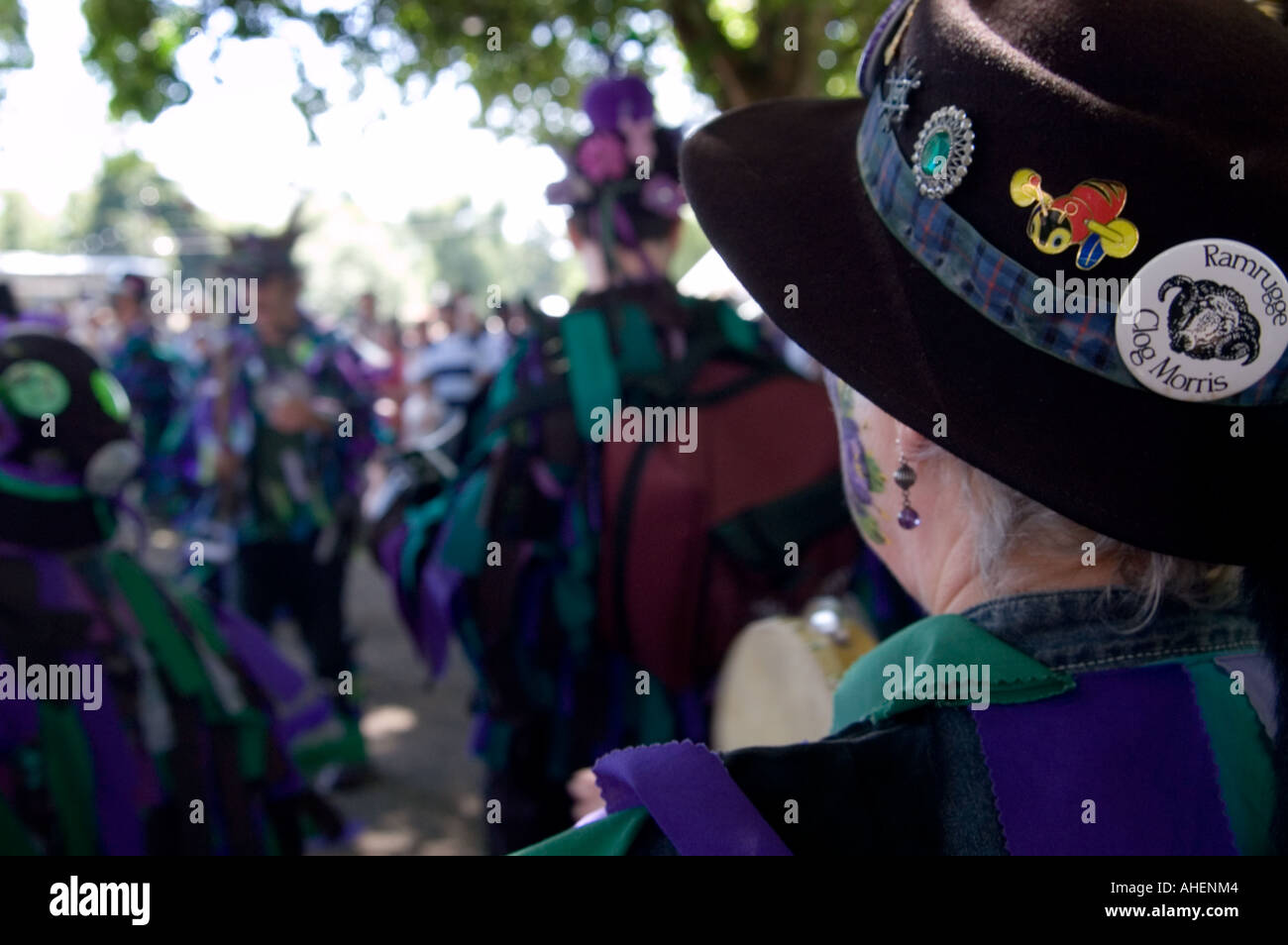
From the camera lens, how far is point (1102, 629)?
1027 millimetres

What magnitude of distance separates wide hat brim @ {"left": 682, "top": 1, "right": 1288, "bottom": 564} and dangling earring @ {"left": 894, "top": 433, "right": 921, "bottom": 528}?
9 centimetres

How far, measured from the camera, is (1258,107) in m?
0.93

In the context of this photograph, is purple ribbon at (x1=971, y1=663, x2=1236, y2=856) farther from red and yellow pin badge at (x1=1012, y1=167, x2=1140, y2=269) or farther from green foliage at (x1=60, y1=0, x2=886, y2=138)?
Result: green foliage at (x1=60, y1=0, x2=886, y2=138)

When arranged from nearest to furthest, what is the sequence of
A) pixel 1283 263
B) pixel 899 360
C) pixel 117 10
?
1. pixel 1283 263
2. pixel 899 360
3. pixel 117 10

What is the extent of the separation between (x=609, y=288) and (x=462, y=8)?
11.2 feet

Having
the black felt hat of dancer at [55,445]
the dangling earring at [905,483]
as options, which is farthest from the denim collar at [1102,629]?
the black felt hat of dancer at [55,445]

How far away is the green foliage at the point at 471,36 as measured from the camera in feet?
17.1

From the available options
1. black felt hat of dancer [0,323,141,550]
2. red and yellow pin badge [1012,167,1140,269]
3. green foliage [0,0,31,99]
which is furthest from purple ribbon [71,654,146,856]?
green foliage [0,0,31,99]

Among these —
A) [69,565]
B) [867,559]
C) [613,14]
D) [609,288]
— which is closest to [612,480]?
[609,288]

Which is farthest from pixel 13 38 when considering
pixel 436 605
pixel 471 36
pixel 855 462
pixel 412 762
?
pixel 855 462

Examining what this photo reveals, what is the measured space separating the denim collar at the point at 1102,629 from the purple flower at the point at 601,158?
227 cm

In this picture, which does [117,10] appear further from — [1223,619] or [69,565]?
[1223,619]

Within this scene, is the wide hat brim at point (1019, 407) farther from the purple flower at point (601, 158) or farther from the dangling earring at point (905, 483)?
the purple flower at point (601, 158)

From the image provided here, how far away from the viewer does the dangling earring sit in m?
1.11
